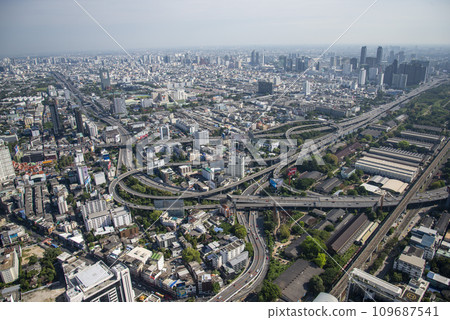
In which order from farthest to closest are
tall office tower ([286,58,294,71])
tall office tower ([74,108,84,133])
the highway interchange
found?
tall office tower ([286,58,294,71]), tall office tower ([74,108,84,133]), the highway interchange

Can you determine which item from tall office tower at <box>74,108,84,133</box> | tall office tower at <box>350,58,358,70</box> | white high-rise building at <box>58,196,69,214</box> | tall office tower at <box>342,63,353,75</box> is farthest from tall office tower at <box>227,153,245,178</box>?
tall office tower at <box>350,58,358,70</box>

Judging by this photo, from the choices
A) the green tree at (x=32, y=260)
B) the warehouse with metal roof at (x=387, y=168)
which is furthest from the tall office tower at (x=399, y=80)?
the green tree at (x=32, y=260)

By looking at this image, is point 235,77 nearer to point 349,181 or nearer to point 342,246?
point 349,181

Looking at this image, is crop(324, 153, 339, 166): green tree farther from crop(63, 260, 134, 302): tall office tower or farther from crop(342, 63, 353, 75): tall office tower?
crop(342, 63, 353, 75): tall office tower

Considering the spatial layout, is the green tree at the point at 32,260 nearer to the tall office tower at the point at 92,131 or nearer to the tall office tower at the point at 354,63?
the tall office tower at the point at 92,131
